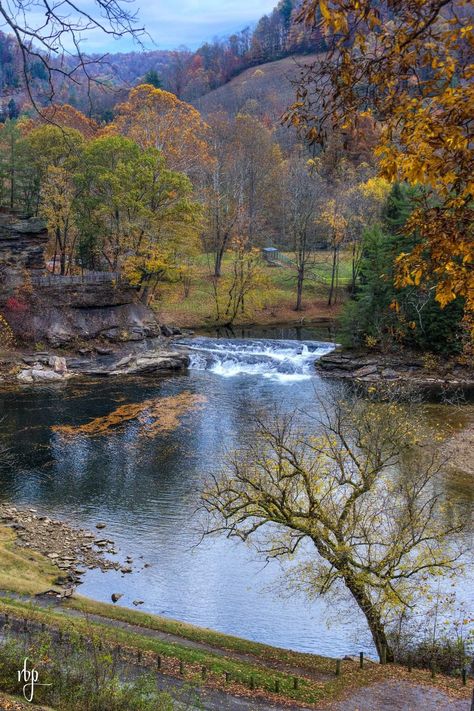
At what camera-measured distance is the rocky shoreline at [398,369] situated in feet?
124

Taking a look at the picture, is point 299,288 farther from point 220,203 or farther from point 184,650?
point 184,650

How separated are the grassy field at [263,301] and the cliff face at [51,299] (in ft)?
26.6

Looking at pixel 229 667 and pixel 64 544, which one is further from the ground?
pixel 229 667

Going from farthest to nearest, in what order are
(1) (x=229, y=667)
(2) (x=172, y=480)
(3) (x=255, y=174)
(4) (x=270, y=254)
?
(4) (x=270, y=254) < (3) (x=255, y=174) < (2) (x=172, y=480) < (1) (x=229, y=667)

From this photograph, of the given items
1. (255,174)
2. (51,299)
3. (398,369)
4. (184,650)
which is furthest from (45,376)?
(255,174)

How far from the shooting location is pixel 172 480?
2423cm

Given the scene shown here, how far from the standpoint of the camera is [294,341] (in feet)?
154

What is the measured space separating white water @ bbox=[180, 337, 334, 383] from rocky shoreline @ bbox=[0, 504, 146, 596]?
66.2ft

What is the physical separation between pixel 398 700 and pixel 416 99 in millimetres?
11378

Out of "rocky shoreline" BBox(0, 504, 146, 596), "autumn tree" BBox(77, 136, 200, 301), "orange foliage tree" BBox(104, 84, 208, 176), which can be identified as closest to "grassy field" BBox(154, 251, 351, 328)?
"autumn tree" BBox(77, 136, 200, 301)

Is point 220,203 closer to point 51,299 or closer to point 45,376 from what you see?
point 51,299

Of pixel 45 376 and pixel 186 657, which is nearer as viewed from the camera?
pixel 186 657

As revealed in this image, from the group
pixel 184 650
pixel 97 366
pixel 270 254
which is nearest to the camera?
pixel 184 650

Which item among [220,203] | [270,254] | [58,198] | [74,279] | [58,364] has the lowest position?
[58,364]
